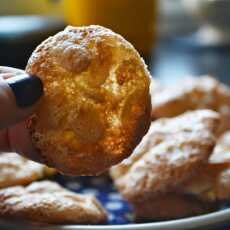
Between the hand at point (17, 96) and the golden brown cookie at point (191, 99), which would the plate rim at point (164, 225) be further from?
the golden brown cookie at point (191, 99)

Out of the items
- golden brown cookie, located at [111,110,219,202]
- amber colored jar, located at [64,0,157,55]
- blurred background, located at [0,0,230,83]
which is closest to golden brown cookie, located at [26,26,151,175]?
golden brown cookie, located at [111,110,219,202]

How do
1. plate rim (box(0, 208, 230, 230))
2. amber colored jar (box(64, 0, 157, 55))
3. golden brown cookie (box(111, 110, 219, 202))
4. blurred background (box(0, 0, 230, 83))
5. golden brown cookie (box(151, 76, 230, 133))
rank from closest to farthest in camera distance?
plate rim (box(0, 208, 230, 230)), golden brown cookie (box(111, 110, 219, 202)), golden brown cookie (box(151, 76, 230, 133)), blurred background (box(0, 0, 230, 83)), amber colored jar (box(64, 0, 157, 55))

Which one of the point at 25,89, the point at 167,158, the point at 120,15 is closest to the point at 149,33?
the point at 120,15

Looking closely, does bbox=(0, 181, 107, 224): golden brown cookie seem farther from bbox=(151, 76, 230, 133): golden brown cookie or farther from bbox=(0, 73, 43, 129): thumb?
bbox=(151, 76, 230, 133): golden brown cookie

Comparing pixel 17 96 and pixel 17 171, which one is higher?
pixel 17 96

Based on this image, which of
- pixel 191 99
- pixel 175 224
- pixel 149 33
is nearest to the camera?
pixel 175 224

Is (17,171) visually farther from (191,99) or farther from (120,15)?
(120,15)
